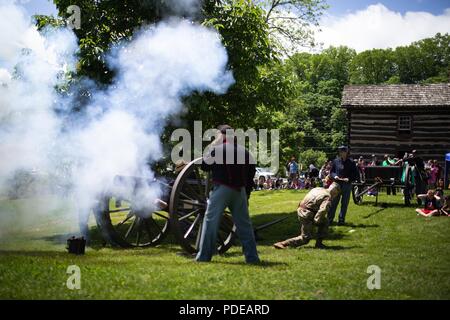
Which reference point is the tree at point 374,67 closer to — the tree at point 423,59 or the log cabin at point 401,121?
the tree at point 423,59

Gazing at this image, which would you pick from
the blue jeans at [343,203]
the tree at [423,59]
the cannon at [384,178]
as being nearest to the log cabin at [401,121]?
the cannon at [384,178]

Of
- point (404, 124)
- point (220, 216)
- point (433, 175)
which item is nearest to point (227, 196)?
point (220, 216)

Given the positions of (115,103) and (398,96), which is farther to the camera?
(398,96)

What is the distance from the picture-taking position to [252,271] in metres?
5.43

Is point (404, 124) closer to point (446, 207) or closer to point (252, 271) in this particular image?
point (446, 207)

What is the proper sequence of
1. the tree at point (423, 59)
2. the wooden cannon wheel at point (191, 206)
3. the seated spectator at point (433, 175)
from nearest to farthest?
the wooden cannon wheel at point (191, 206)
the seated spectator at point (433, 175)
the tree at point (423, 59)

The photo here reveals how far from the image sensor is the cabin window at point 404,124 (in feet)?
82.4

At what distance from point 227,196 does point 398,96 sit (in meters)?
22.3

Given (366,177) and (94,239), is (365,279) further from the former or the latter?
(366,177)

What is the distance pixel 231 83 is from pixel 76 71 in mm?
3627

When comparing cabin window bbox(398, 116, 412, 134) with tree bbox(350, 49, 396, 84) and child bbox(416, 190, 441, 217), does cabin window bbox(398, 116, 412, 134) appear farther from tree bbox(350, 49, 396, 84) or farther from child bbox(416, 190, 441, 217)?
tree bbox(350, 49, 396, 84)

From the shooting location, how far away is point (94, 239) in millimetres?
9875

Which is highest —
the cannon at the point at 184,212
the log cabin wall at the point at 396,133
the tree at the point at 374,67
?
the tree at the point at 374,67

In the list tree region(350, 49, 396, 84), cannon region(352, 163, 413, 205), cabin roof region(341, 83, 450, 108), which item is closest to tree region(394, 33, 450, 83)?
tree region(350, 49, 396, 84)
